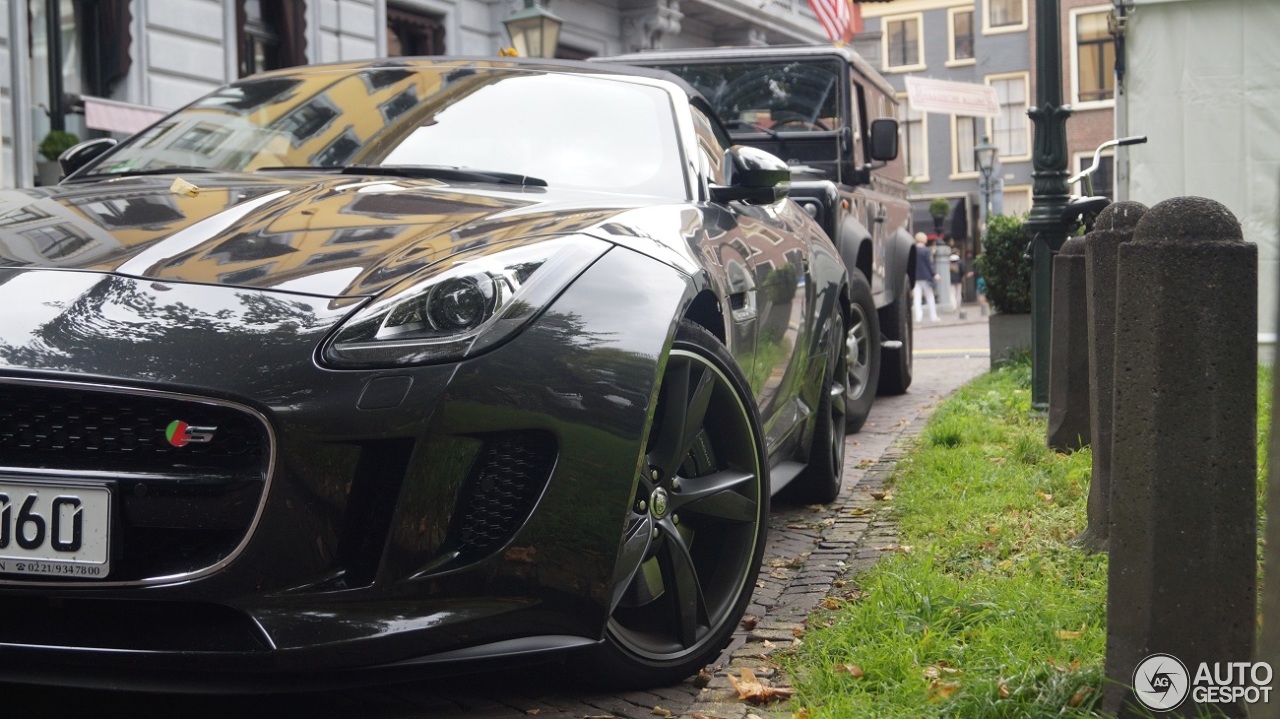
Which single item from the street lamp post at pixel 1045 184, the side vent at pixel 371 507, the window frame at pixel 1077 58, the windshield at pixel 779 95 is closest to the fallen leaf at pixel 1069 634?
the side vent at pixel 371 507

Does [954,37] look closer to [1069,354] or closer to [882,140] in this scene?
[882,140]

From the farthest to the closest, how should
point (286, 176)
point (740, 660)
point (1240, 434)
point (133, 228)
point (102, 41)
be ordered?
point (102, 41)
point (286, 176)
point (740, 660)
point (133, 228)
point (1240, 434)

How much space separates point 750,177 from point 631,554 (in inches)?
63.1

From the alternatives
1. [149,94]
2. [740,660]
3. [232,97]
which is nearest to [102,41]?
[149,94]

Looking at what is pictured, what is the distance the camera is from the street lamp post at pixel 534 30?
40.7 feet

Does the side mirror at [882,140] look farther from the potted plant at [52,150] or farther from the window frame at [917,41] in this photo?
the window frame at [917,41]

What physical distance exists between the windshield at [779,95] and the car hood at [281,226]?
17.5 ft

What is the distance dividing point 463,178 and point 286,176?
1.43ft

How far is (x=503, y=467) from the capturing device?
2.47 meters

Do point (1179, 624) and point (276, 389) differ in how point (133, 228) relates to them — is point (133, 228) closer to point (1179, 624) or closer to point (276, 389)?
point (276, 389)

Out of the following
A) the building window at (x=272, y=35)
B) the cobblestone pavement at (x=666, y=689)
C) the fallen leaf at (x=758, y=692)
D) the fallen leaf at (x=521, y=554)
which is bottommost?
the fallen leaf at (x=758, y=692)

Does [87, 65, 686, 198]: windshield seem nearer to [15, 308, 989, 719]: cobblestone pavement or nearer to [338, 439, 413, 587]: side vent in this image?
[15, 308, 989, 719]: cobblestone pavement

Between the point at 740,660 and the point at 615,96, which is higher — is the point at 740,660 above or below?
below

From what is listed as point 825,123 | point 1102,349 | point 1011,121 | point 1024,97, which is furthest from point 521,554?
point 1024,97
